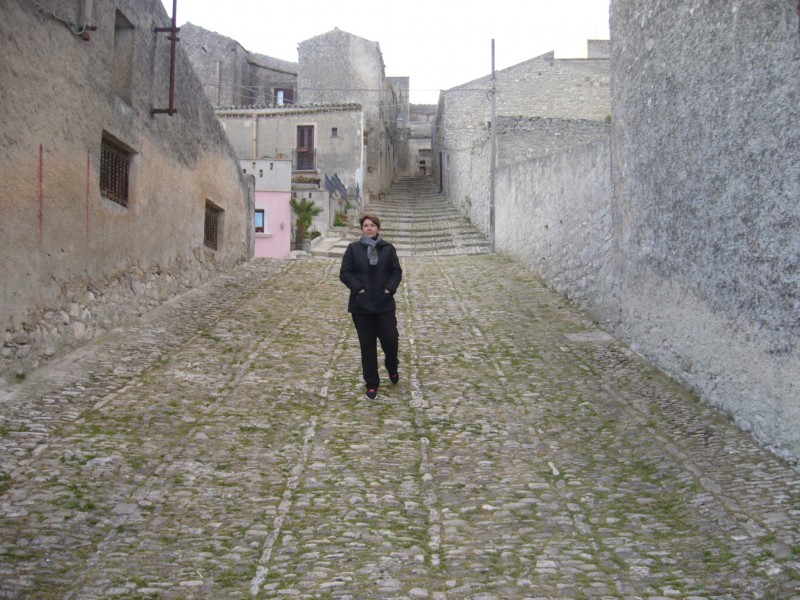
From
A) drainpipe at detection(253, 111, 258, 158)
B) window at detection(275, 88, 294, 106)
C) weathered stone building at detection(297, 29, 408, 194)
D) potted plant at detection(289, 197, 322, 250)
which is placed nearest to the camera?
potted plant at detection(289, 197, 322, 250)

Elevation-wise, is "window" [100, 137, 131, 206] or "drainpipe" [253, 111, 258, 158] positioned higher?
"drainpipe" [253, 111, 258, 158]

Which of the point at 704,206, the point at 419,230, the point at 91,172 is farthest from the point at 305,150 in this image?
the point at 704,206

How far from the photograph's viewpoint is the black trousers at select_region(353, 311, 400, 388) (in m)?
7.43

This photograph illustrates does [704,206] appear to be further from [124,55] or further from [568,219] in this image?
[124,55]

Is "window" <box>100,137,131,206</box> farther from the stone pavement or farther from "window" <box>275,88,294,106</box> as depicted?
"window" <box>275,88,294,106</box>

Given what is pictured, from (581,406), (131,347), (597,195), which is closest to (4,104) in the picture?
(131,347)

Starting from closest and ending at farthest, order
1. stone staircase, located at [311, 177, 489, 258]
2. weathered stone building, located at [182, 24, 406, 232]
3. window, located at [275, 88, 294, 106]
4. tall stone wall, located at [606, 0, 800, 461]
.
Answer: tall stone wall, located at [606, 0, 800, 461], stone staircase, located at [311, 177, 489, 258], weathered stone building, located at [182, 24, 406, 232], window, located at [275, 88, 294, 106]

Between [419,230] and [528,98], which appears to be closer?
[419,230]

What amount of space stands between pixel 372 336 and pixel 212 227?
7021 mm

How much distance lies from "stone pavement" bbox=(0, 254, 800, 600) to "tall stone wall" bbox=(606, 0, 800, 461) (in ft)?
1.53

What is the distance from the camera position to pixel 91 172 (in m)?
8.34

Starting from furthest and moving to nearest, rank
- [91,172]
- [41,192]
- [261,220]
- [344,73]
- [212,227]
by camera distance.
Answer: [344,73] → [261,220] → [212,227] → [91,172] → [41,192]

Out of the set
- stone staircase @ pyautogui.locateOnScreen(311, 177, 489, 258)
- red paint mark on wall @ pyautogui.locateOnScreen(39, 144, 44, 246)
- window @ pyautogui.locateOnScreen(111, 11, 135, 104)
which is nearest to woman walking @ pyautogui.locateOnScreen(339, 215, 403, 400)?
red paint mark on wall @ pyautogui.locateOnScreen(39, 144, 44, 246)

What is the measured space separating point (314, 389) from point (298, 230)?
15431 mm
